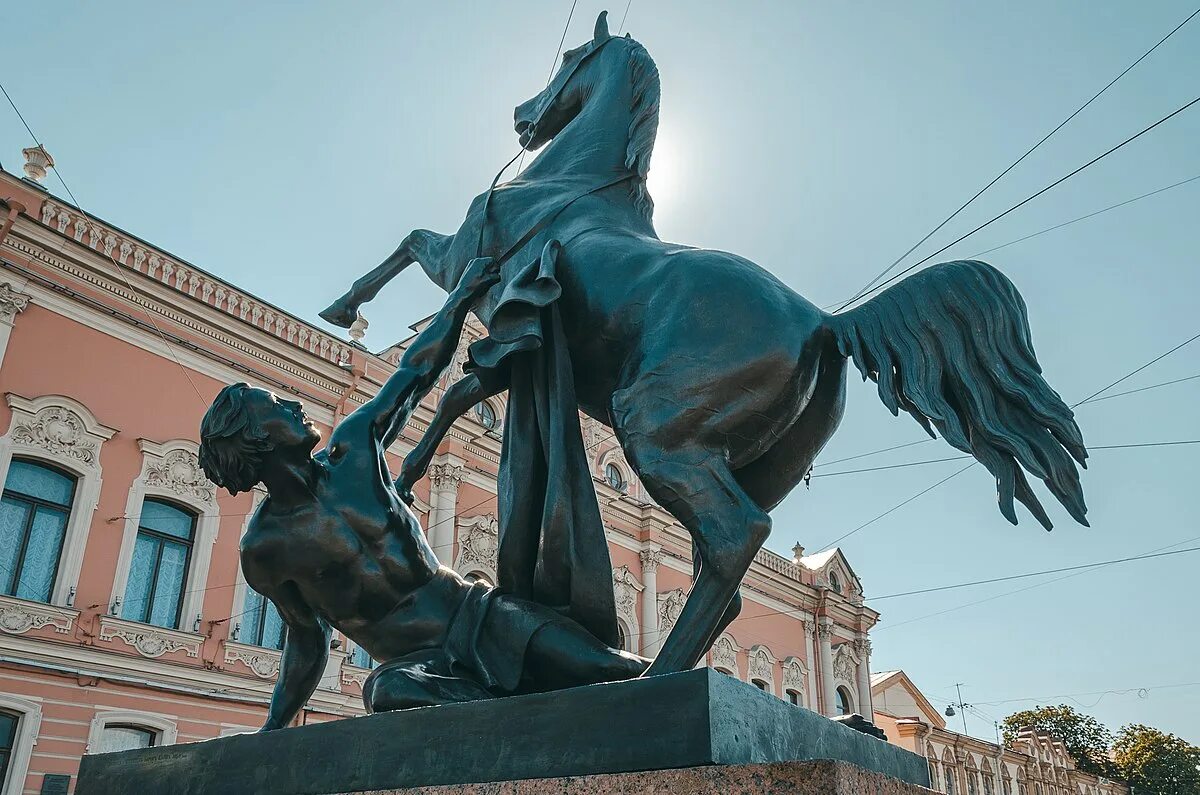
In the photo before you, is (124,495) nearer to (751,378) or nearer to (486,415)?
(486,415)

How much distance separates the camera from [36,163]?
15688mm

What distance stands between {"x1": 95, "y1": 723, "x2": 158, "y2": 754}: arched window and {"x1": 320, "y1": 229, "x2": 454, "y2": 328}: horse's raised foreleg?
41.2ft

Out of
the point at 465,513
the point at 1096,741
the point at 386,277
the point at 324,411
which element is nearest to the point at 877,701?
the point at 1096,741

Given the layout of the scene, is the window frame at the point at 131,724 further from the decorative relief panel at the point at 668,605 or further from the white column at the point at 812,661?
the white column at the point at 812,661

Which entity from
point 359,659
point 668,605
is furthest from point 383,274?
point 668,605

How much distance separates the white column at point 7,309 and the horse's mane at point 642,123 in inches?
533

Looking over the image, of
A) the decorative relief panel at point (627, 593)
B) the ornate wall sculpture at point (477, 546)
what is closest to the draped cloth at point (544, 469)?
the ornate wall sculpture at point (477, 546)

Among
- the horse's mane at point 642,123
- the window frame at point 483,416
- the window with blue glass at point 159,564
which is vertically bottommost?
the horse's mane at point 642,123

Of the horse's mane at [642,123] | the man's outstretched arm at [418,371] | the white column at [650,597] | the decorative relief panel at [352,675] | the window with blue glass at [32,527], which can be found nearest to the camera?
the man's outstretched arm at [418,371]

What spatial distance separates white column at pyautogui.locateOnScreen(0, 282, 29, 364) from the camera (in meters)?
14.2

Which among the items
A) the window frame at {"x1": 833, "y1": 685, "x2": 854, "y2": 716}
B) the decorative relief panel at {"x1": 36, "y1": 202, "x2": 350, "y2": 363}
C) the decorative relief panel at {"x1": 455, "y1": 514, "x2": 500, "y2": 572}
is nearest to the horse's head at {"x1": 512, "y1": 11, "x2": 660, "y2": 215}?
the decorative relief panel at {"x1": 36, "y1": 202, "x2": 350, "y2": 363}

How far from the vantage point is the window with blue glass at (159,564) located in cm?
1534

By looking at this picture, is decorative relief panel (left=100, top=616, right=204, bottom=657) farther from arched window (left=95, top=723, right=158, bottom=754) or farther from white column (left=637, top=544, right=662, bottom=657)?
white column (left=637, top=544, right=662, bottom=657)

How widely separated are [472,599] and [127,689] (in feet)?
45.2
